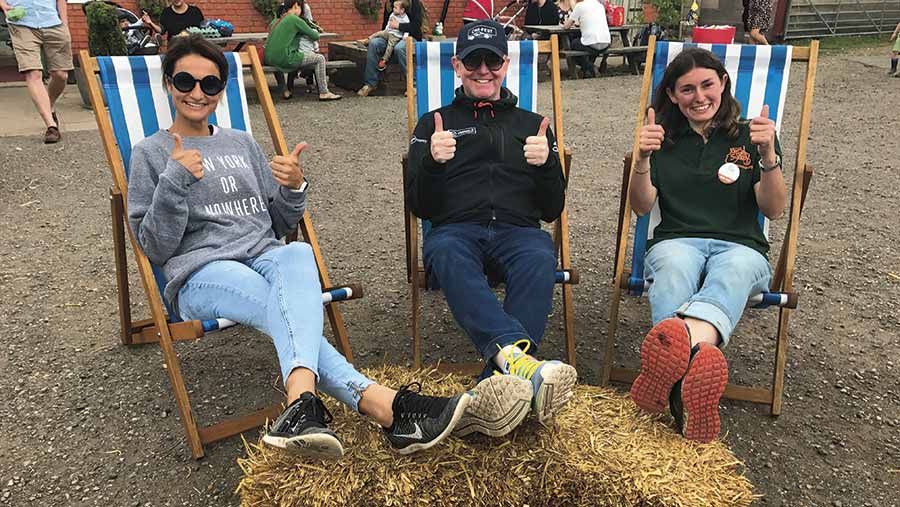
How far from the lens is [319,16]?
36.2ft

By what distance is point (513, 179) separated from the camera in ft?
9.34

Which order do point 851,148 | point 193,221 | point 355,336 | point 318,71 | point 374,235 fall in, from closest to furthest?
point 193,221, point 355,336, point 374,235, point 851,148, point 318,71

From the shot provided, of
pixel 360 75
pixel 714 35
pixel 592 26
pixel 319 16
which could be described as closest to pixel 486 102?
pixel 360 75

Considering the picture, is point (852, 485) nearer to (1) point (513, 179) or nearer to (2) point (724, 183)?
(2) point (724, 183)

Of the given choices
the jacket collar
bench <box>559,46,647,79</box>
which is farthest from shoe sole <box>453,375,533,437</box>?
bench <box>559,46,647,79</box>

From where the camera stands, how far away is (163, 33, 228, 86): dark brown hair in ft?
8.50

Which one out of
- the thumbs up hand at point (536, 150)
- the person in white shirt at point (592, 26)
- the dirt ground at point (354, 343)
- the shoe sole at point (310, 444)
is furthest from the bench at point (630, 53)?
the shoe sole at point (310, 444)

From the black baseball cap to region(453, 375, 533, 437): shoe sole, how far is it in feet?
4.39

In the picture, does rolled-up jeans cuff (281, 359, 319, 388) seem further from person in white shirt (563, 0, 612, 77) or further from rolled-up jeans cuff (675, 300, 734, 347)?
person in white shirt (563, 0, 612, 77)

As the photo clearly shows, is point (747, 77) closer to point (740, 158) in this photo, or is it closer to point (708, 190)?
point (740, 158)

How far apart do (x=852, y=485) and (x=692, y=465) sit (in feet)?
2.21

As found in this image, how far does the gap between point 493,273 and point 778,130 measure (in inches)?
59.0

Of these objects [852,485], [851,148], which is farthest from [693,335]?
[851,148]

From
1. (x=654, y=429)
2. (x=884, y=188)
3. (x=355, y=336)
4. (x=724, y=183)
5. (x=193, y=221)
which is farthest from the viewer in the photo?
(x=884, y=188)
